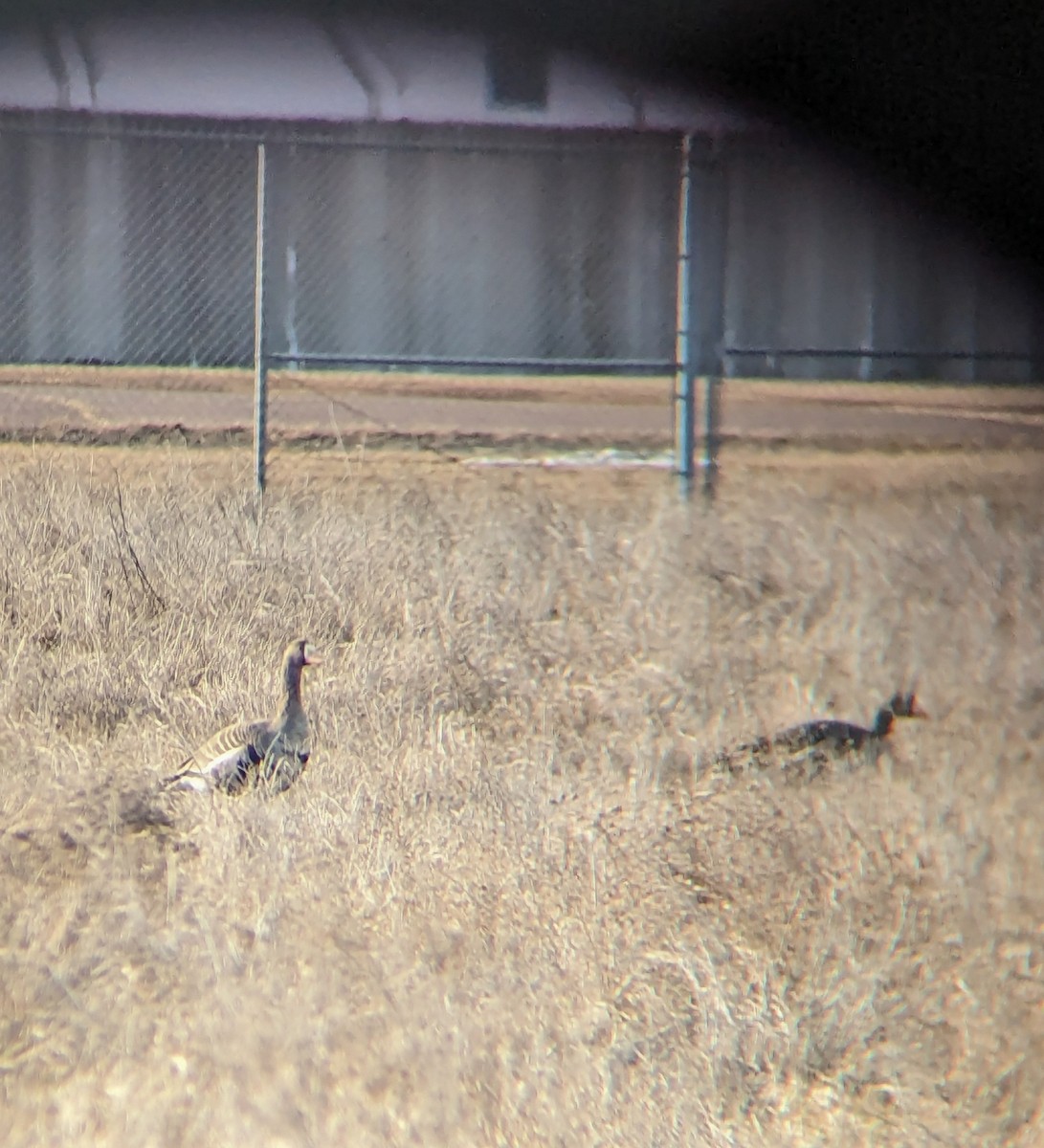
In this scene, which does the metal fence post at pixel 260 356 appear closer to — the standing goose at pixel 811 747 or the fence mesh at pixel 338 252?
Answer: the standing goose at pixel 811 747

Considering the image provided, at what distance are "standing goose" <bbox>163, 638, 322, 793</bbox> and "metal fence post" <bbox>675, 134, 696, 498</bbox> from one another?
134 inches

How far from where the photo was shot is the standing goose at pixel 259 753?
13.9 ft

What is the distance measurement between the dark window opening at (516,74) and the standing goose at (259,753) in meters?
8.00

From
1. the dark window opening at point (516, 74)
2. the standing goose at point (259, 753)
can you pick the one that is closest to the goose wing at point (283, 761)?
the standing goose at point (259, 753)

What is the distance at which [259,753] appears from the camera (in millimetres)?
4312

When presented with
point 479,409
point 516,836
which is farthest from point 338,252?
point 516,836

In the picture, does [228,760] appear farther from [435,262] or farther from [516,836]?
[435,262]

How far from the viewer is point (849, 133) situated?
32.7ft

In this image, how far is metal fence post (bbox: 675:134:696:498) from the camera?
7488 millimetres

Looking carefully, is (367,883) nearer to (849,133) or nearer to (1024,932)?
(1024,932)

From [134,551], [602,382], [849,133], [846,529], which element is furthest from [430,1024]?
[602,382]

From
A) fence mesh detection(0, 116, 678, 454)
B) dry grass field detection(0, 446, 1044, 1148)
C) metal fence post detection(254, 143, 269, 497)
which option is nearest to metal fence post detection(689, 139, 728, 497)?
dry grass field detection(0, 446, 1044, 1148)

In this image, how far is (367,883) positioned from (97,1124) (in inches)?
38.1

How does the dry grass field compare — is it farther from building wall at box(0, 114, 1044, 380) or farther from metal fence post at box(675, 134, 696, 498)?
building wall at box(0, 114, 1044, 380)
